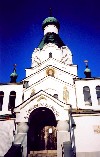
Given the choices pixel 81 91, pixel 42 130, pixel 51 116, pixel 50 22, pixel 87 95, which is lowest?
pixel 42 130

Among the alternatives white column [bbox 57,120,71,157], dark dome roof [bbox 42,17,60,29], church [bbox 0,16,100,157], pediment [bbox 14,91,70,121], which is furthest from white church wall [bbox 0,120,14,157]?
dark dome roof [bbox 42,17,60,29]

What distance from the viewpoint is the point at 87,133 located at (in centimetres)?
1806

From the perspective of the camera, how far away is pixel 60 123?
1738 cm

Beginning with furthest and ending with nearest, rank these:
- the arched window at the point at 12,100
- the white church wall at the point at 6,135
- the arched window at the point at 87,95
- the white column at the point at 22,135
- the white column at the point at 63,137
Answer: the arched window at the point at 12,100 < the arched window at the point at 87,95 < the white church wall at the point at 6,135 < the white column at the point at 22,135 < the white column at the point at 63,137

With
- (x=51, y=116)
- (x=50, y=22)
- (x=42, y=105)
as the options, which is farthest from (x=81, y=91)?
(x=50, y=22)

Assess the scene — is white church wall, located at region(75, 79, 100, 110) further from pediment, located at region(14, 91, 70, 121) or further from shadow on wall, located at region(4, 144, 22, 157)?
shadow on wall, located at region(4, 144, 22, 157)

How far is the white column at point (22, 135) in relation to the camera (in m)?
16.5

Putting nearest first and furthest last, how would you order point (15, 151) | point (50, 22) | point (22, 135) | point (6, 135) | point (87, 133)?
1. point (15, 151)
2. point (22, 135)
3. point (87, 133)
4. point (6, 135)
5. point (50, 22)

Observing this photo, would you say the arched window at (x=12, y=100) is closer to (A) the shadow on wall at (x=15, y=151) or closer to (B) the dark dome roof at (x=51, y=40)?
(A) the shadow on wall at (x=15, y=151)

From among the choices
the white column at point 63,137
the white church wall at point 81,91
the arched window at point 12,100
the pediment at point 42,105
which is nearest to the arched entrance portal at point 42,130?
the pediment at point 42,105

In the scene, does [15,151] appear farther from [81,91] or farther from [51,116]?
[81,91]

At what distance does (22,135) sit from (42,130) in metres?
3.06

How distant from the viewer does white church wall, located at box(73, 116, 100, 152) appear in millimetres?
17484

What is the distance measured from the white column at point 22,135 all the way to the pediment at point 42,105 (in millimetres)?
619
